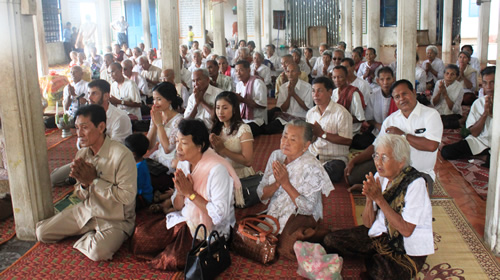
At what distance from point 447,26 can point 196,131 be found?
14.1 m

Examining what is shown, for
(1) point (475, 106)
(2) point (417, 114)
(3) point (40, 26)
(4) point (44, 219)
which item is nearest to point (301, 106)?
(1) point (475, 106)

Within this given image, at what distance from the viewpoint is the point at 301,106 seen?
7.36 m

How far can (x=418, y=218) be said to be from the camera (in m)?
3.02

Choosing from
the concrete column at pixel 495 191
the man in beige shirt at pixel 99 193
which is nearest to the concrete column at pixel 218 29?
the man in beige shirt at pixel 99 193

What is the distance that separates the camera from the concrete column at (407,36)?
6.52 m

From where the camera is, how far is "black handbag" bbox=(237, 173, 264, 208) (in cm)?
459

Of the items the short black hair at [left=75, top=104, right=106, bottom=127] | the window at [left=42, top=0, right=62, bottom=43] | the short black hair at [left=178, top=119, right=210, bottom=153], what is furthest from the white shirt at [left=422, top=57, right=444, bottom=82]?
the window at [left=42, top=0, right=62, bottom=43]

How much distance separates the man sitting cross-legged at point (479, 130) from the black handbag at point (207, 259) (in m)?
3.74

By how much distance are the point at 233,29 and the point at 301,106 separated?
17.8 meters

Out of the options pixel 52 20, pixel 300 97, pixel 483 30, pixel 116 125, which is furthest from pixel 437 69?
pixel 52 20

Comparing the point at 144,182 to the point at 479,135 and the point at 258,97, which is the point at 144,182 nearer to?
the point at 258,97

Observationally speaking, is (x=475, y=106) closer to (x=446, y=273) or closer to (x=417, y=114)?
(x=417, y=114)

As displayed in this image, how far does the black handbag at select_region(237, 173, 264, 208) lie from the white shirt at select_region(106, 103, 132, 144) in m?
1.48

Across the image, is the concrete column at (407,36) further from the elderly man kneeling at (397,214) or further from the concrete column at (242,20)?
the concrete column at (242,20)
